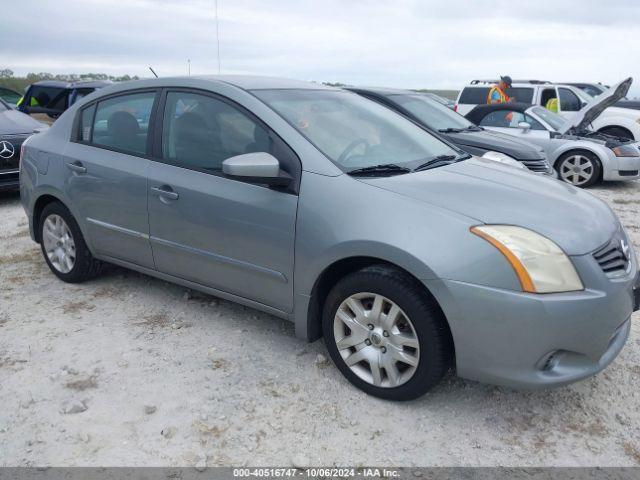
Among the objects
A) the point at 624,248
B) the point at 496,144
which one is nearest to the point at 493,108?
the point at 496,144

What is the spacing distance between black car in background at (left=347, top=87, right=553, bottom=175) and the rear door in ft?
11.8

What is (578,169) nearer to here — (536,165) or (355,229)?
(536,165)

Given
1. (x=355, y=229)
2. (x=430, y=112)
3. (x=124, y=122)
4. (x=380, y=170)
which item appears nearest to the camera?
(x=355, y=229)

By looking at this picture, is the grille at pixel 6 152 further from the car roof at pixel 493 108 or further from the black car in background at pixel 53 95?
the car roof at pixel 493 108

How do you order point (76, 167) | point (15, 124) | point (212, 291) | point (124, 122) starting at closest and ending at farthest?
point (212, 291) < point (124, 122) < point (76, 167) < point (15, 124)

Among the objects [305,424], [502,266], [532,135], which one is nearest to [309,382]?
[305,424]

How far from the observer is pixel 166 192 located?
3479mm

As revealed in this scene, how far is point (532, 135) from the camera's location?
942 centimetres

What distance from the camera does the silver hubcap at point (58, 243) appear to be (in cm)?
436

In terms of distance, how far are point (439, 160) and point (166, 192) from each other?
170 centimetres

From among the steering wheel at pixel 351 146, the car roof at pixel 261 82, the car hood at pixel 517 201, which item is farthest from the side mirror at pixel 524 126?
the steering wheel at pixel 351 146

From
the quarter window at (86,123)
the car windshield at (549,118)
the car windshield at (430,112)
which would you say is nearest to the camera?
the quarter window at (86,123)

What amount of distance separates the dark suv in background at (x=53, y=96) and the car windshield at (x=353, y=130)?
9774mm

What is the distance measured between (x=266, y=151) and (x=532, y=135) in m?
7.47
